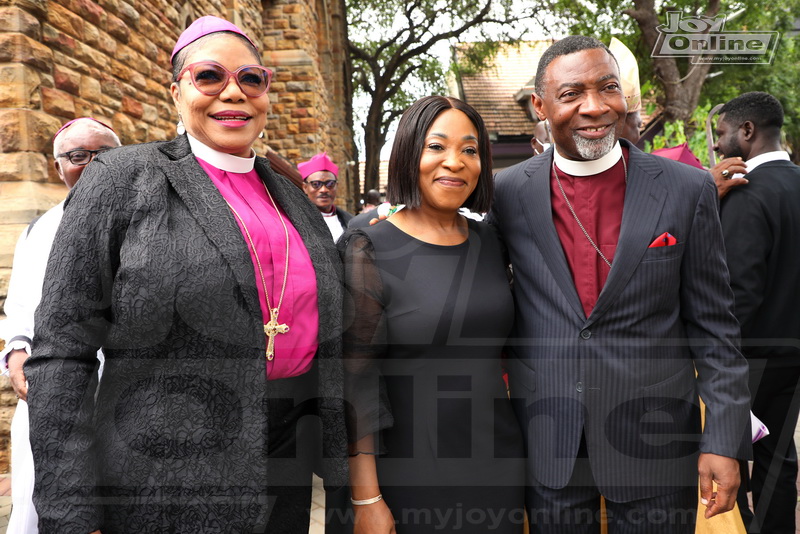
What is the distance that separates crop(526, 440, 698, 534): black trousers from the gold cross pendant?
1008 millimetres

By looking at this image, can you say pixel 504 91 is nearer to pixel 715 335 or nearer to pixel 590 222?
pixel 590 222

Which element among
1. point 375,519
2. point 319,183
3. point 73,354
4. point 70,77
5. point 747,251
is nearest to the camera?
point 73,354

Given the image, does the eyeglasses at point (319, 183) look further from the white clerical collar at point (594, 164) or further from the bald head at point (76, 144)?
the white clerical collar at point (594, 164)

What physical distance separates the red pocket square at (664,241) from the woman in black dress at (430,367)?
48cm

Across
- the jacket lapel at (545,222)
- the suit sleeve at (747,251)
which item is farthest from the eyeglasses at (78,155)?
the suit sleeve at (747,251)

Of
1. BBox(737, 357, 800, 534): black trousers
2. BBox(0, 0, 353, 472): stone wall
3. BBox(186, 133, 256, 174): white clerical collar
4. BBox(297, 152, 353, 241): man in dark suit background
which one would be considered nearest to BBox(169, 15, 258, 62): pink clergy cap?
BBox(186, 133, 256, 174): white clerical collar

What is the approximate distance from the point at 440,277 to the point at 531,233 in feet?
1.19

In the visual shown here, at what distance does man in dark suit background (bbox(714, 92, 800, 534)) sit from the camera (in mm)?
2980

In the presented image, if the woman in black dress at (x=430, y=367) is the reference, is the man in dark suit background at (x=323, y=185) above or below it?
above

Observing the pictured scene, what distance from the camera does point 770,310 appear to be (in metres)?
3.13

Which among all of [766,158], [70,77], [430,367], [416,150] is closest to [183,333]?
[430,367]

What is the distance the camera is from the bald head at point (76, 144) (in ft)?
10.2

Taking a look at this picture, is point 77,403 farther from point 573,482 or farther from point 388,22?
point 388,22

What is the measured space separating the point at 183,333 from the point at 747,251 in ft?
8.67
